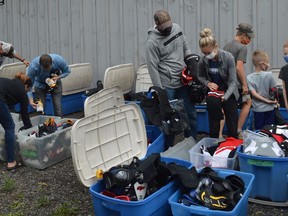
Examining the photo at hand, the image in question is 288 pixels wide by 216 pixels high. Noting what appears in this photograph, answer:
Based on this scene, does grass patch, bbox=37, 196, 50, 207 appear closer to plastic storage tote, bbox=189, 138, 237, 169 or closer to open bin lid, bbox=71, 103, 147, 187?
open bin lid, bbox=71, 103, 147, 187

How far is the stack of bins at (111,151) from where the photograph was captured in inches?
140

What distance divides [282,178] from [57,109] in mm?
3904

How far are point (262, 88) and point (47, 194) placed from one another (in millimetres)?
2828

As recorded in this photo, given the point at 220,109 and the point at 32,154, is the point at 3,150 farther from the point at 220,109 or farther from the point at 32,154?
the point at 220,109

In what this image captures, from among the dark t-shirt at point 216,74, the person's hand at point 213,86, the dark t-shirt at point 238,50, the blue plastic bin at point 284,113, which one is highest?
the dark t-shirt at point 238,50

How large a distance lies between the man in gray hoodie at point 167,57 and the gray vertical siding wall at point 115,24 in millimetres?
2058

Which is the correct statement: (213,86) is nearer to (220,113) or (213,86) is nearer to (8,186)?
(220,113)

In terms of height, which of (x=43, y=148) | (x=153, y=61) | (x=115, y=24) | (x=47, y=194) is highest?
(x=115, y=24)

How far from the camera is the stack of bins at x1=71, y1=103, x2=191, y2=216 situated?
11.6ft

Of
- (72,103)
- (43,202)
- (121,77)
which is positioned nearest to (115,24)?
(121,77)

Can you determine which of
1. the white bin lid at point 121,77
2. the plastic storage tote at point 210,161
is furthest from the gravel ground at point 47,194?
the white bin lid at point 121,77

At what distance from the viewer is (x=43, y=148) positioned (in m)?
5.52

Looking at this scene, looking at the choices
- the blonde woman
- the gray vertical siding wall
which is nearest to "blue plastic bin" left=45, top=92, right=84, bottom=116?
the gray vertical siding wall

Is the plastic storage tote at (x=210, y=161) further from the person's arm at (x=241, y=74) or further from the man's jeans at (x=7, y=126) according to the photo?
the man's jeans at (x=7, y=126)
